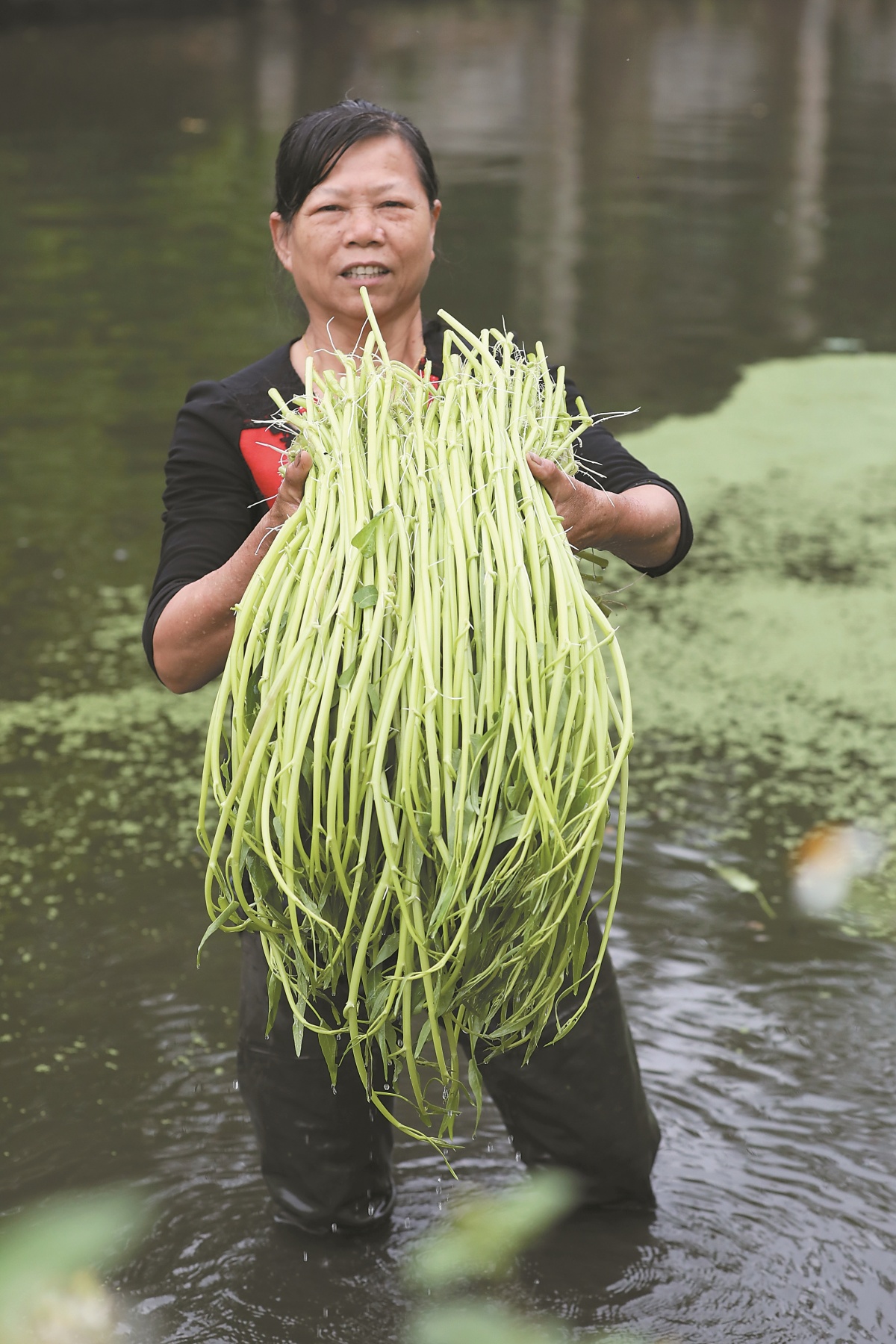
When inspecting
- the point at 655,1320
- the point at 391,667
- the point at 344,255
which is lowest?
the point at 655,1320

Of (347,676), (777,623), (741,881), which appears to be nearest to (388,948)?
(347,676)

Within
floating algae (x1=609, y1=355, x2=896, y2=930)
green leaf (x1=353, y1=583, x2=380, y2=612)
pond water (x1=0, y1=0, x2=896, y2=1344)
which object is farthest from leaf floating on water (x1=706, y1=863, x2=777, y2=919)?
green leaf (x1=353, y1=583, x2=380, y2=612)

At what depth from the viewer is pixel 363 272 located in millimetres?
1692

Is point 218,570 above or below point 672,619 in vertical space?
above

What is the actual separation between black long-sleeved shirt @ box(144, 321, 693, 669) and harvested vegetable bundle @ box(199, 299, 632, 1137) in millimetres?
219

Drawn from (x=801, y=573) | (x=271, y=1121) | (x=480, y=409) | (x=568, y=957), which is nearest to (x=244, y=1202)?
(x=271, y=1121)

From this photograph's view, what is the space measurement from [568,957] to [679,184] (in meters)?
8.37

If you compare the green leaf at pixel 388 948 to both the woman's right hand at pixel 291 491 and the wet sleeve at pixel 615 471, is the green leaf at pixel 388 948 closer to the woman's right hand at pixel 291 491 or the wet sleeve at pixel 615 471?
the woman's right hand at pixel 291 491

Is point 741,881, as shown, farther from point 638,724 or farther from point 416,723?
point 416,723

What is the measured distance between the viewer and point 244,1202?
2.17 m

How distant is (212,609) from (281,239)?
50cm

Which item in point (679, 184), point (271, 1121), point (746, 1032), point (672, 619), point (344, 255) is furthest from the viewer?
point (679, 184)

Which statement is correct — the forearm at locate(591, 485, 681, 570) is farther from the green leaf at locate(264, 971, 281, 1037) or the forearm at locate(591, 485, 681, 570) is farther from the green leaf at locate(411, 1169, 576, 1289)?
the green leaf at locate(411, 1169, 576, 1289)

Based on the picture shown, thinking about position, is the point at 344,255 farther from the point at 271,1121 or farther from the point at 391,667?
the point at 271,1121
